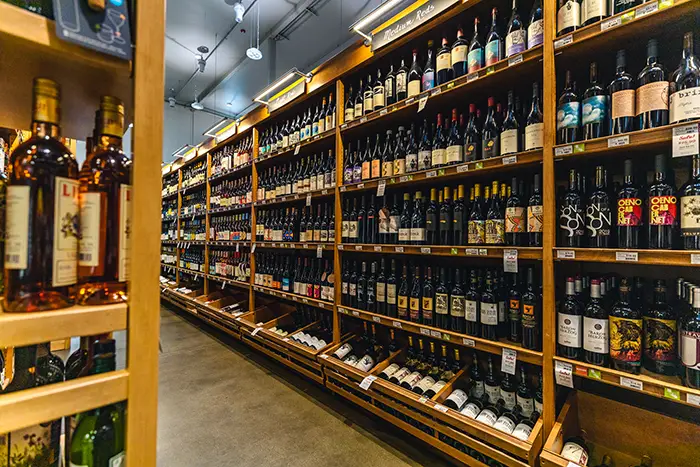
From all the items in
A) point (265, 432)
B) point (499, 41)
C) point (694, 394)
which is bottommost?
point (265, 432)

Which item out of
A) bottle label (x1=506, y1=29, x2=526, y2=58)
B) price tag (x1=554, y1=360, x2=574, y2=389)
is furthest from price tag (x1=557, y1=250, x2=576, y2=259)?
bottle label (x1=506, y1=29, x2=526, y2=58)

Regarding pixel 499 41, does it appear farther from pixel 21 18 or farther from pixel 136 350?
pixel 136 350

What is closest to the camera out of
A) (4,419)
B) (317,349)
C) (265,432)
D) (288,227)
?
(4,419)

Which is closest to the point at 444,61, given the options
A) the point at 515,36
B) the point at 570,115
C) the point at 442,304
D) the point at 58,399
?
the point at 515,36

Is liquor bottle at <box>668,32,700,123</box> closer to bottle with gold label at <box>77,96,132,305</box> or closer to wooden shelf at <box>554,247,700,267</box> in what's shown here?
wooden shelf at <box>554,247,700,267</box>

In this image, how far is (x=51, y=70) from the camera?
1.80 ft

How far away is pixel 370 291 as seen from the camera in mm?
2367

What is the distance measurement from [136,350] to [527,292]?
1.66 metres

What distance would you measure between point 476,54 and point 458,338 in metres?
1.58

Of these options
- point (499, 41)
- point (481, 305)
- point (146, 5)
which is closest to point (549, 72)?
point (499, 41)

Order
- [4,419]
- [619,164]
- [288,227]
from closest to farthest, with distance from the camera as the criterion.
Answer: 1. [4,419]
2. [619,164]
3. [288,227]

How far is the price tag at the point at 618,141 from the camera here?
1.27 meters

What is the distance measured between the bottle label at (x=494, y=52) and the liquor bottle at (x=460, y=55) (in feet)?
0.50

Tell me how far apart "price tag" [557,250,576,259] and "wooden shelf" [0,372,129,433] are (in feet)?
5.19
